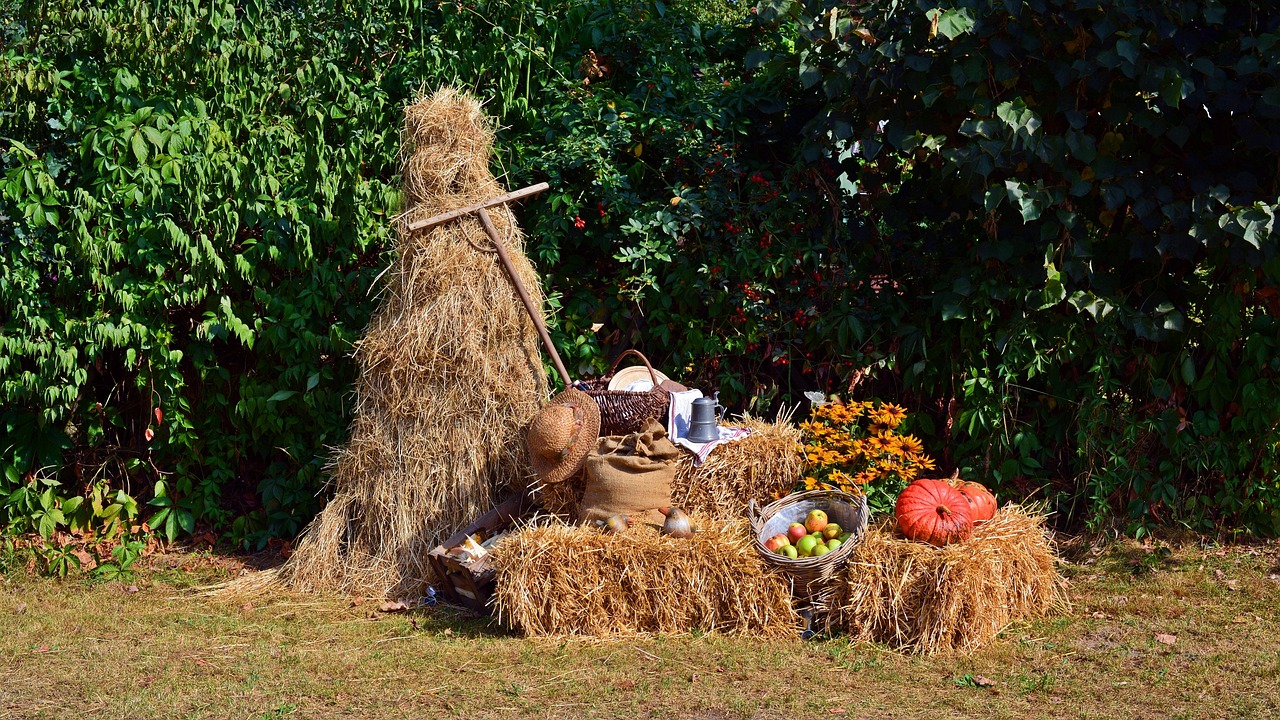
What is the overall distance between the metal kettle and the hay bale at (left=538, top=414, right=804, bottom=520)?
0.08m

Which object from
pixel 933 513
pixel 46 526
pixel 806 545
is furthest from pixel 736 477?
pixel 46 526

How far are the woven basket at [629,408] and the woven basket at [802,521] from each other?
1.99 ft

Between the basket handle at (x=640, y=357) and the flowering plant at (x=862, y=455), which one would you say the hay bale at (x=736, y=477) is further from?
the basket handle at (x=640, y=357)

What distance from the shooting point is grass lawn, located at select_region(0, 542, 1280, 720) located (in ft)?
13.6

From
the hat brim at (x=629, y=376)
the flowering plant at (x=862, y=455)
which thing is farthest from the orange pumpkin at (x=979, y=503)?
the hat brim at (x=629, y=376)

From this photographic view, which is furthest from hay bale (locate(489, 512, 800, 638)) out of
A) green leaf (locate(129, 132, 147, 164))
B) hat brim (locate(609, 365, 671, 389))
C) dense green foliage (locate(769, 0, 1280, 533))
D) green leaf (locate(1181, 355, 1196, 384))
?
green leaf (locate(129, 132, 147, 164))

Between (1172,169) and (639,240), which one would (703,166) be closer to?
(639,240)

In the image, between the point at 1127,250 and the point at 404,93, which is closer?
the point at 1127,250

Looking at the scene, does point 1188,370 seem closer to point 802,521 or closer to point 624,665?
point 802,521

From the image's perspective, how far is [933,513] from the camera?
490 cm

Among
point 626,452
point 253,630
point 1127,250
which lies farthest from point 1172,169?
point 253,630

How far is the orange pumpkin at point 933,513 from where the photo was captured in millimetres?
4844

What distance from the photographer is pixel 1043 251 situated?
546 centimetres

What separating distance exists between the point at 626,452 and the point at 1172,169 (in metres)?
2.82
